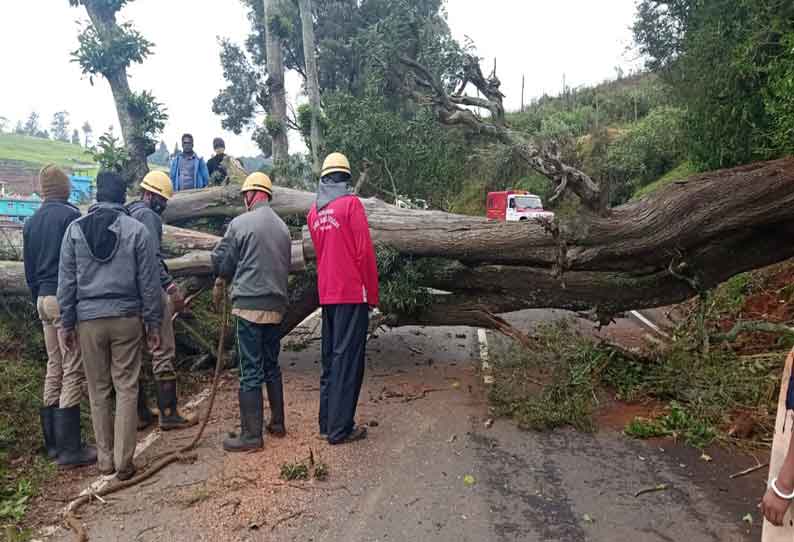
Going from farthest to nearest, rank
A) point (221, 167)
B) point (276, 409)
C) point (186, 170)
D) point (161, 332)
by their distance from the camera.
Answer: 1. point (221, 167)
2. point (186, 170)
3. point (161, 332)
4. point (276, 409)

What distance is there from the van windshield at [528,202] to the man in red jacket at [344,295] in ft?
62.4

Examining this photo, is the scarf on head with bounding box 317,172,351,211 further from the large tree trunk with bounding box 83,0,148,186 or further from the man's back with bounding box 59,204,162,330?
the large tree trunk with bounding box 83,0,148,186

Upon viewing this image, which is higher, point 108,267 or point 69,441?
point 108,267

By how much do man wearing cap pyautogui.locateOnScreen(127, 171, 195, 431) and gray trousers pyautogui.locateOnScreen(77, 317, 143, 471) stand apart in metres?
0.73

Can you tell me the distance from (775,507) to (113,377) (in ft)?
13.0

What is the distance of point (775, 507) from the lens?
210cm

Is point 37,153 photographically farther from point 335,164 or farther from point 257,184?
point 335,164

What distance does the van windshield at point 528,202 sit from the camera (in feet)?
76.7

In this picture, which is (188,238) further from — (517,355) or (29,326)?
(517,355)

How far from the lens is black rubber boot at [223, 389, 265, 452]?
462 centimetres

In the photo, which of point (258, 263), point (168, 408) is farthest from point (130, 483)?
point (258, 263)

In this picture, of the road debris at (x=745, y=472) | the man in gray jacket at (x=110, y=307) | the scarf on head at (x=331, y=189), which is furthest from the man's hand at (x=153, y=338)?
the road debris at (x=745, y=472)

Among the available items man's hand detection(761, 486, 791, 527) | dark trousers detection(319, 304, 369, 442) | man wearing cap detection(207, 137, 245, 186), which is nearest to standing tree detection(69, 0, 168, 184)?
man wearing cap detection(207, 137, 245, 186)

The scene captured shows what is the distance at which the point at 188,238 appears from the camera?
6.96m
